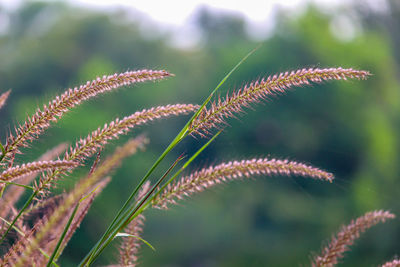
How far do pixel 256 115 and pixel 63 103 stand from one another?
22649mm

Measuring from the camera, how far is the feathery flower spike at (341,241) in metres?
1.14

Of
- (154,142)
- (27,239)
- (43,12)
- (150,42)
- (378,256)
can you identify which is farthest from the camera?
(43,12)

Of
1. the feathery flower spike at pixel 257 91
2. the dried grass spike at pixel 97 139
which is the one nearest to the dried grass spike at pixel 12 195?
the dried grass spike at pixel 97 139

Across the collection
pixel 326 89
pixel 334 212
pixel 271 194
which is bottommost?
pixel 271 194

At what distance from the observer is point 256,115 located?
23.4 m

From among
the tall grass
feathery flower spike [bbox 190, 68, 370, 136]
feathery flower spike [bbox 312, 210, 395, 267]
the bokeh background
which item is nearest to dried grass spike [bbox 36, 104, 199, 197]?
the tall grass

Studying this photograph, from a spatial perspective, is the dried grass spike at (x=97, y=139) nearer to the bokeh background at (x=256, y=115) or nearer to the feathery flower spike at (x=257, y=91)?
the feathery flower spike at (x=257, y=91)

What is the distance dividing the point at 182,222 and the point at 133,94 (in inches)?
315

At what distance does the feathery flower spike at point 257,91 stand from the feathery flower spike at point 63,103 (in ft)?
0.46

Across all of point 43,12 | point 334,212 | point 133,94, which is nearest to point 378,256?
point 334,212

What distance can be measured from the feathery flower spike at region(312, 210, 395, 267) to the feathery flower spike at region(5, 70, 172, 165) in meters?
0.59

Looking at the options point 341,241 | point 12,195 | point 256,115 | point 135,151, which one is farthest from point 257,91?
point 256,115

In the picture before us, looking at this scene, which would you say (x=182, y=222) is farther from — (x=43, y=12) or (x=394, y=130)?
(x=43, y=12)

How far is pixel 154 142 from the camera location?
22016 mm
